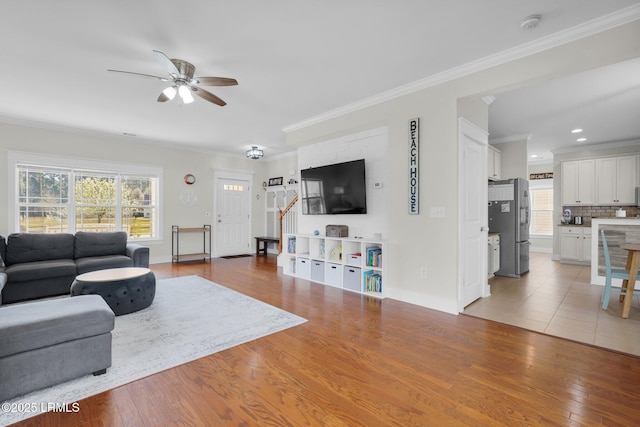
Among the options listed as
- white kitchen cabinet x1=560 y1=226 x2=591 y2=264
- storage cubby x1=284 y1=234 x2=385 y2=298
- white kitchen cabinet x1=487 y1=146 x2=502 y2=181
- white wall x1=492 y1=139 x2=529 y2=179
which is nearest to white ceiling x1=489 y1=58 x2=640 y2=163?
white wall x1=492 y1=139 x2=529 y2=179

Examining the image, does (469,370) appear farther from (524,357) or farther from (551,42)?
(551,42)

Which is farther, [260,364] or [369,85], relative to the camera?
[369,85]

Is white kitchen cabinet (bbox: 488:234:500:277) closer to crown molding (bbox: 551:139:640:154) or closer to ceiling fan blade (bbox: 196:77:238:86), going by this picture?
crown molding (bbox: 551:139:640:154)

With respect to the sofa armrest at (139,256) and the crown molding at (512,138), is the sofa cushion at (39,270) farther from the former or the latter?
the crown molding at (512,138)

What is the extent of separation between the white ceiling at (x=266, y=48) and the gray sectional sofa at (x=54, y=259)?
1.97m

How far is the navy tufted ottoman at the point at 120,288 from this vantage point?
→ 3039 mm

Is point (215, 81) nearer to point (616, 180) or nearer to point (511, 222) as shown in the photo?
point (511, 222)

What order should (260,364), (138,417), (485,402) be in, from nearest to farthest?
(138,417), (485,402), (260,364)

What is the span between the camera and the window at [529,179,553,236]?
8.46 metres

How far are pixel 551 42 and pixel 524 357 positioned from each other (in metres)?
2.69

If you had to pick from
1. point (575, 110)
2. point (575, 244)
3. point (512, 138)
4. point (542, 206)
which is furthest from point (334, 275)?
point (542, 206)

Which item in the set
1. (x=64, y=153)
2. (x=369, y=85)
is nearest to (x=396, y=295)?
(x=369, y=85)

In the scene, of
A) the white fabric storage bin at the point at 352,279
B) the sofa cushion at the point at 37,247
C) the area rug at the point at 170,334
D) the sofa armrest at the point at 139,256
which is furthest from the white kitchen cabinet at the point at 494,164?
the sofa cushion at the point at 37,247

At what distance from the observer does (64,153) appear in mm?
5500
